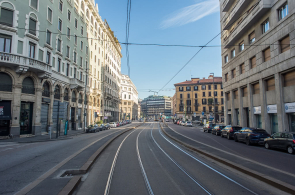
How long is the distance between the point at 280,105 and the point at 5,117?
2859cm

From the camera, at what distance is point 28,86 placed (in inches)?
967

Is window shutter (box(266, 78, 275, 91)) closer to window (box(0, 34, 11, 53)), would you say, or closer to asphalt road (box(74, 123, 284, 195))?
asphalt road (box(74, 123, 284, 195))

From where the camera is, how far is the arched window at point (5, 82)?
865 inches

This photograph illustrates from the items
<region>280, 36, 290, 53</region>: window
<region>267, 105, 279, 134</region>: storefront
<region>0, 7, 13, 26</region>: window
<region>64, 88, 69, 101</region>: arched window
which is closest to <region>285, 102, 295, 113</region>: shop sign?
<region>267, 105, 279, 134</region>: storefront

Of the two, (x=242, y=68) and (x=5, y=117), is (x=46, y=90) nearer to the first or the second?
(x=5, y=117)

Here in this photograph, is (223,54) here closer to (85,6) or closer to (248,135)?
(248,135)

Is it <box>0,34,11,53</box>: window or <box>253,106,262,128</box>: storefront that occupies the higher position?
<box>0,34,11,53</box>: window

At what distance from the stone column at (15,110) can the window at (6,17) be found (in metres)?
6.87

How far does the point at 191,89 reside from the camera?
3425 inches

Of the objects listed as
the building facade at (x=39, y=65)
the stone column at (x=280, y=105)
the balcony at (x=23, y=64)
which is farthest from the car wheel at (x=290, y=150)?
the balcony at (x=23, y=64)

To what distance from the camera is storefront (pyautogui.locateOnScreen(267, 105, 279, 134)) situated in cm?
2114

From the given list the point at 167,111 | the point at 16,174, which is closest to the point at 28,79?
the point at 16,174

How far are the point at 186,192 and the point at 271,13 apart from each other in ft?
75.3

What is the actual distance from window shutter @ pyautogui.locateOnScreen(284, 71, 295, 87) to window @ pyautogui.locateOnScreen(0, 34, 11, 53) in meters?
29.0
